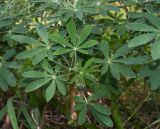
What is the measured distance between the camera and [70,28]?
120 cm

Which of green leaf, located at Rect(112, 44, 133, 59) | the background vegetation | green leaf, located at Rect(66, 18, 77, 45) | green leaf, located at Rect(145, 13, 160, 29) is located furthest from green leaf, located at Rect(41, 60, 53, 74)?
green leaf, located at Rect(145, 13, 160, 29)

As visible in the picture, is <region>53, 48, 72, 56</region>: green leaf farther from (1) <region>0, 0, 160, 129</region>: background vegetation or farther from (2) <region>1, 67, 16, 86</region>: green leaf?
(2) <region>1, 67, 16, 86</region>: green leaf

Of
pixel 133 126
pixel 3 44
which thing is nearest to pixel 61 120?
pixel 133 126

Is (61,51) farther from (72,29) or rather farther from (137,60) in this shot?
(137,60)

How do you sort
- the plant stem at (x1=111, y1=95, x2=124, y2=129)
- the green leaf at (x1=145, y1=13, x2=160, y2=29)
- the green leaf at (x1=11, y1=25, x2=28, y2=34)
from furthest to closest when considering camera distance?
the plant stem at (x1=111, y1=95, x2=124, y2=129), the green leaf at (x1=11, y1=25, x2=28, y2=34), the green leaf at (x1=145, y1=13, x2=160, y2=29)

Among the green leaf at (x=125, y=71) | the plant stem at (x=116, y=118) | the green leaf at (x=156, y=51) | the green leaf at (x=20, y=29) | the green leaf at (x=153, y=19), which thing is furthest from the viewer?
the plant stem at (x=116, y=118)

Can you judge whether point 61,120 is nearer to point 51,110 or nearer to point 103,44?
point 51,110

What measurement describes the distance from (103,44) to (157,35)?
23 centimetres

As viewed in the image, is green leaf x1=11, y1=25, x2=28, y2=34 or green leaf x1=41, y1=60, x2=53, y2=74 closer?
green leaf x1=41, y1=60, x2=53, y2=74

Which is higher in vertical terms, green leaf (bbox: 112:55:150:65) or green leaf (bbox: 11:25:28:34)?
green leaf (bbox: 11:25:28:34)

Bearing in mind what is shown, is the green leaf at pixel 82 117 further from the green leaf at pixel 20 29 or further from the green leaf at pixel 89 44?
the green leaf at pixel 20 29

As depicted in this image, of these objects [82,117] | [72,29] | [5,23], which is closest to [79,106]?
[82,117]

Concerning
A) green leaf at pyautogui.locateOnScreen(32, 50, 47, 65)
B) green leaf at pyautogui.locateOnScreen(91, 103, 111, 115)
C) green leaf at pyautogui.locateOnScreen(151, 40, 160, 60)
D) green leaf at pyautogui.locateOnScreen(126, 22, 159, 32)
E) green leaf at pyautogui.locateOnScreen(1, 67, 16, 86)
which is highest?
green leaf at pyautogui.locateOnScreen(126, 22, 159, 32)

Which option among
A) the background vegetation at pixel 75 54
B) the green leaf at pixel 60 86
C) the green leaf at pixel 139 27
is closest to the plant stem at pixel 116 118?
the background vegetation at pixel 75 54
